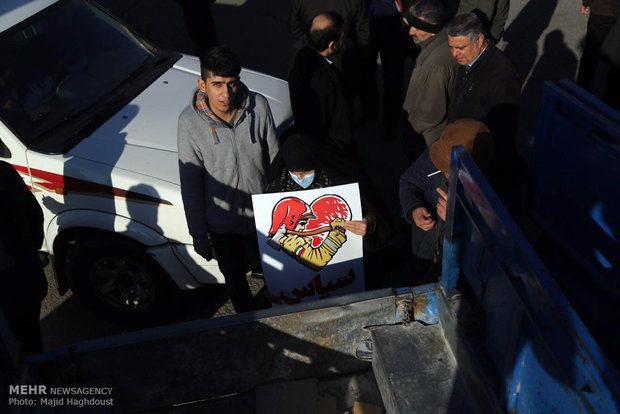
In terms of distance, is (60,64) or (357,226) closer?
(357,226)

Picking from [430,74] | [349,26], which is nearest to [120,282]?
[430,74]

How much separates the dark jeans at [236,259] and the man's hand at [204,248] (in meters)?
0.08

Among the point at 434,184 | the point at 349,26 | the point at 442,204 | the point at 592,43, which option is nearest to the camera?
the point at 442,204

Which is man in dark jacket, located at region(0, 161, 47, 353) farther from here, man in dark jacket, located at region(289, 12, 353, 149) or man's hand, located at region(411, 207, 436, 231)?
man's hand, located at region(411, 207, 436, 231)

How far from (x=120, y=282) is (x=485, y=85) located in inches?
115

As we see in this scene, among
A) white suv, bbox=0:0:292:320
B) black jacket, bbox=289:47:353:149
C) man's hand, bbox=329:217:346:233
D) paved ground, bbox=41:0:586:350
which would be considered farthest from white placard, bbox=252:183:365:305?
paved ground, bbox=41:0:586:350

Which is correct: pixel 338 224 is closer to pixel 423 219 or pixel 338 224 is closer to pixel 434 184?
pixel 423 219

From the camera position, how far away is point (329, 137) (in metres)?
4.24

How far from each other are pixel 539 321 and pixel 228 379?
1885 millimetres

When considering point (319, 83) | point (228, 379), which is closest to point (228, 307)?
point (228, 379)

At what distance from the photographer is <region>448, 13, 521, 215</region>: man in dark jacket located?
12.6ft

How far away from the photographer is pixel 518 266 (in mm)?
2094

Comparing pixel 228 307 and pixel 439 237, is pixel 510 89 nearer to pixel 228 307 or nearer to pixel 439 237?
pixel 439 237

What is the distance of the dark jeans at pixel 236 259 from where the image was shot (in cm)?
364
